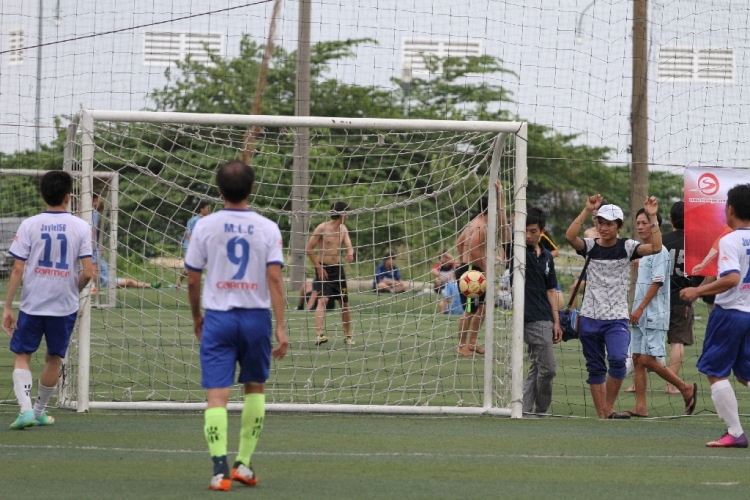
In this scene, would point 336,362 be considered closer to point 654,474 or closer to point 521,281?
point 521,281

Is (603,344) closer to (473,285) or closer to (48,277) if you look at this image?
(473,285)

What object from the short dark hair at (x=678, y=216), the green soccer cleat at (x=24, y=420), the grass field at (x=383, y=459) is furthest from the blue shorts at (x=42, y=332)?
the short dark hair at (x=678, y=216)

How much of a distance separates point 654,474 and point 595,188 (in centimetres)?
2026

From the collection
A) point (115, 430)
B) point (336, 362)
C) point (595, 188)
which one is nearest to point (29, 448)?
point (115, 430)

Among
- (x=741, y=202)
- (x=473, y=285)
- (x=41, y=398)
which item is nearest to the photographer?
(x=741, y=202)

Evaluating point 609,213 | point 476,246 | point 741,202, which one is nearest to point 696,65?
point 476,246

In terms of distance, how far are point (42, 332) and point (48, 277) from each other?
1.48ft

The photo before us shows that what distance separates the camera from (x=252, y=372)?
5.68 meters

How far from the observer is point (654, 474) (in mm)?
6230

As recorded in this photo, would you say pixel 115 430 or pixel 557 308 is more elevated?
pixel 557 308

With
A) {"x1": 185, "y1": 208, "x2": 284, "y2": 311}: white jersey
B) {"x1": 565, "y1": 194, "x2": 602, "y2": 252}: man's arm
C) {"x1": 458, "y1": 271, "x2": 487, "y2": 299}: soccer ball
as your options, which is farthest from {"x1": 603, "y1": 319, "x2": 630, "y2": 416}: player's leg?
{"x1": 185, "y1": 208, "x2": 284, "y2": 311}: white jersey

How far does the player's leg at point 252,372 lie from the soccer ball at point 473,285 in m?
4.08

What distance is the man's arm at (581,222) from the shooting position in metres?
8.24

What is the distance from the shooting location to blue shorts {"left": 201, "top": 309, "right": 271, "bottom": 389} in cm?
555
